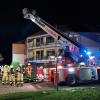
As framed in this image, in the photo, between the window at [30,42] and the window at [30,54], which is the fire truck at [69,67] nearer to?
the window at [30,54]

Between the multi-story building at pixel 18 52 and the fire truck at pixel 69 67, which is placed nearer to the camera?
the fire truck at pixel 69 67

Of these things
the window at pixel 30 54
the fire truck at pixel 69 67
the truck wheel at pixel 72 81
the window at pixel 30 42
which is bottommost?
the truck wheel at pixel 72 81

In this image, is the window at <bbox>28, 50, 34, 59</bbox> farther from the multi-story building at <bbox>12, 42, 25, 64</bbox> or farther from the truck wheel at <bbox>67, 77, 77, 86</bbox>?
the truck wheel at <bbox>67, 77, 77, 86</bbox>

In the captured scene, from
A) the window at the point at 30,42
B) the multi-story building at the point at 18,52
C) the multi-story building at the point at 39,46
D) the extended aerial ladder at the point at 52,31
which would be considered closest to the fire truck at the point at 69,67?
the extended aerial ladder at the point at 52,31

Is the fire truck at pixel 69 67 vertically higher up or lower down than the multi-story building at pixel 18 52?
lower down

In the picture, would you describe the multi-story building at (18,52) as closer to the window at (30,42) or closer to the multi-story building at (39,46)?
the multi-story building at (39,46)

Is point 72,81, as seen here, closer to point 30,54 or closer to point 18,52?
point 30,54

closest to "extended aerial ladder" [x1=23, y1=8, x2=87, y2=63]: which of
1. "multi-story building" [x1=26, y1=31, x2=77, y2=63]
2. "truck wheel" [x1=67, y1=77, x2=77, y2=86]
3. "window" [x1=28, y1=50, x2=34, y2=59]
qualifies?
"truck wheel" [x1=67, y1=77, x2=77, y2=86]

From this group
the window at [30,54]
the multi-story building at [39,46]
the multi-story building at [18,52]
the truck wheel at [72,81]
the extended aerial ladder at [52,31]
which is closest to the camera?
the extended aerial ladder at [52,31]

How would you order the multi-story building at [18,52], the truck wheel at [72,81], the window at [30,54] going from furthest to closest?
the multi-story building at [18,52]
the window at [30,54]
the truck wheel at [72,81]

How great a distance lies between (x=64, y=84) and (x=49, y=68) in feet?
4.49

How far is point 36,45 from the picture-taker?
38.2 metres

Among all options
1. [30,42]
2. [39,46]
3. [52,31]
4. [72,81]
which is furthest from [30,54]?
[52,31]

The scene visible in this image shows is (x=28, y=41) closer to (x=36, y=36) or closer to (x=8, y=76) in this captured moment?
(x=36, y=36)
